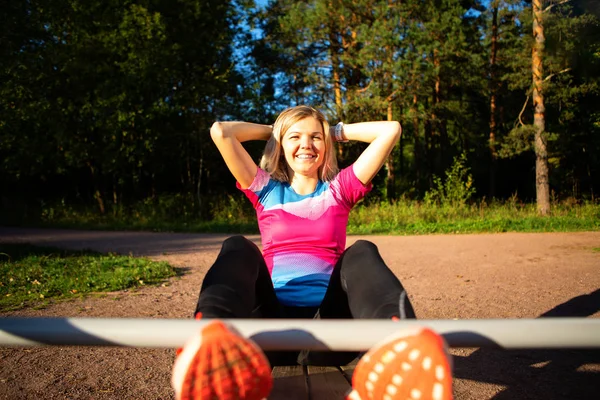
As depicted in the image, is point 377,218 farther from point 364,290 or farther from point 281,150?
point 364,290

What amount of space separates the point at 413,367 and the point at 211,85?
46.1 feet

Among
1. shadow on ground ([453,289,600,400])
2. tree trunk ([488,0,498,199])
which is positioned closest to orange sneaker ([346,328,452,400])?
shadow on ground ([453,289,600,400])

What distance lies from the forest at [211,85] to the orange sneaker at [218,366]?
9727 millimetres

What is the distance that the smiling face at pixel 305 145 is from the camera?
219 centimetres

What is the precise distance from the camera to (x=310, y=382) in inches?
63.2

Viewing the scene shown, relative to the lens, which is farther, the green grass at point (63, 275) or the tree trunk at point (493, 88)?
the tree trunk at point (493, 88)

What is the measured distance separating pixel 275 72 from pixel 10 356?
1669 centimetres

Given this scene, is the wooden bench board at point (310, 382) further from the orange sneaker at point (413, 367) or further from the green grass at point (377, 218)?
the green grass at point (377, 218)

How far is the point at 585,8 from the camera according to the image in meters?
1.53

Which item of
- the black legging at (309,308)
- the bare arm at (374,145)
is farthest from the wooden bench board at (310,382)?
the bare arm at (374,145)

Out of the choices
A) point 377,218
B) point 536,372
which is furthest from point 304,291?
point 377,218

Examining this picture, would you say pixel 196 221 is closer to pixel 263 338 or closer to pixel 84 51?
pixel 84 51

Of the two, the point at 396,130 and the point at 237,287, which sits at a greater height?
the point at 396,130

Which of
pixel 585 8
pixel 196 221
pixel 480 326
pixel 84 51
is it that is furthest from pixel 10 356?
pixel 84 51
